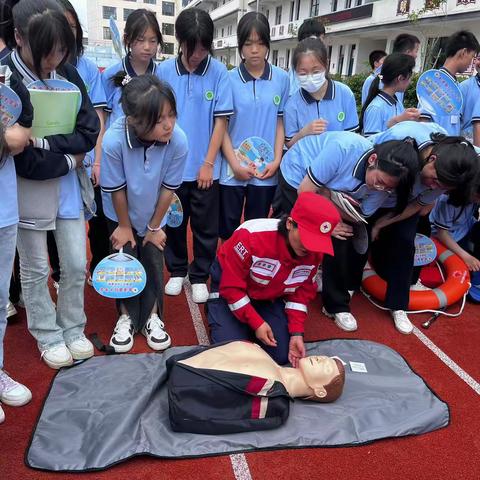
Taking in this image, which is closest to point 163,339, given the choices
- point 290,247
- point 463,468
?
point 290,247

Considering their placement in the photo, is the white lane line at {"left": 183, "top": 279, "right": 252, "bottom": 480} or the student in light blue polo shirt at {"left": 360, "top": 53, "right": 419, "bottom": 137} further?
the student in light blue polo shirt at {"left": 360, "top": 53, "right": 419, "bottom": 137}

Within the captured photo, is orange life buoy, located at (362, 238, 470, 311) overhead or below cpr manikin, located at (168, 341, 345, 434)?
below

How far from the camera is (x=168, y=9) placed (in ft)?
176

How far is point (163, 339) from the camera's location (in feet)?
9.10

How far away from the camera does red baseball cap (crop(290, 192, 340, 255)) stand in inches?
85.1

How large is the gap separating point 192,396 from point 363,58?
2452cm

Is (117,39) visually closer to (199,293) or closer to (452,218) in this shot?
(199,293)

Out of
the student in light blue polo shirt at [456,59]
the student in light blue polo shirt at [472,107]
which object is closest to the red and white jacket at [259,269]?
the student in light blue polo shirt at [456,59]

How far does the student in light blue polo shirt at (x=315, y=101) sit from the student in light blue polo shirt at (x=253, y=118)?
0.38ft

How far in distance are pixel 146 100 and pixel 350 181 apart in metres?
1.30

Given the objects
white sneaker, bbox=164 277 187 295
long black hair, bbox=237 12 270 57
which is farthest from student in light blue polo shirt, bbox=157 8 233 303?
long black hair, bbox=237 12 270 57

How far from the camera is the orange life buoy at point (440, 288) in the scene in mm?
3527

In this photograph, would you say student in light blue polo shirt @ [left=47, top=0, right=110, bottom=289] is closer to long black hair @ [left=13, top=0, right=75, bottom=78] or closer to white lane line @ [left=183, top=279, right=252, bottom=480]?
white lane line @ [left=183, top=279, right=252, bottom=480]

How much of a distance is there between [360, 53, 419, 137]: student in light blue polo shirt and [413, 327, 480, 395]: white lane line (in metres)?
1.66
